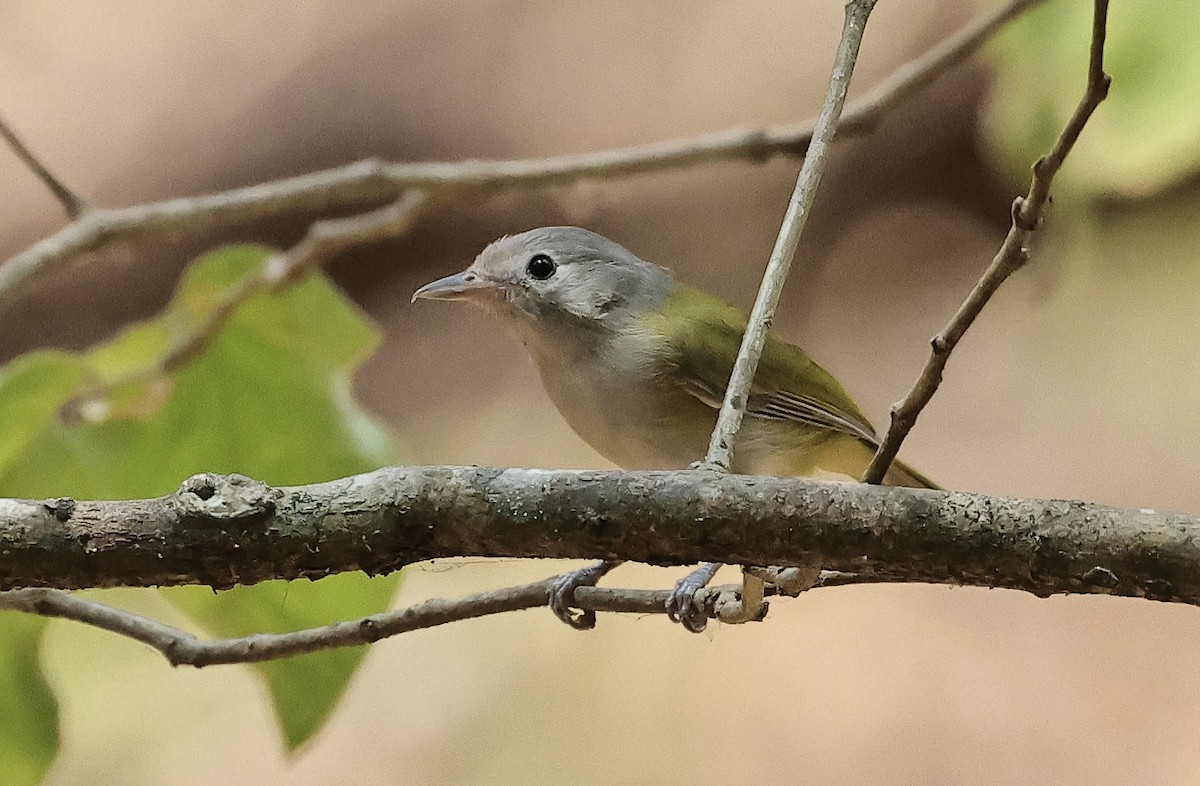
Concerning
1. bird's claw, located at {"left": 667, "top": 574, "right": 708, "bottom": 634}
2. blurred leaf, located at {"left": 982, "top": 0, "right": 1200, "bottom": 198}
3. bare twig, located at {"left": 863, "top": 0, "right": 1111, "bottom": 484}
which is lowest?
bird's claw, located at {"left": 667, "top": 574, "right": 708, "bottom": 634}

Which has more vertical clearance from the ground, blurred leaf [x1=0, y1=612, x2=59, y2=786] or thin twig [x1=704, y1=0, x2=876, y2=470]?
thin twig [x1=704, y1=0, x2=876, y2=470]

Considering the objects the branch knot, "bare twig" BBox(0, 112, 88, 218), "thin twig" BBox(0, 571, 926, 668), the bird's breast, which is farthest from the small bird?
the branch knot

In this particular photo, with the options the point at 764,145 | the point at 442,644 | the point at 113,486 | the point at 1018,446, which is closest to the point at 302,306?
the point at 113,486

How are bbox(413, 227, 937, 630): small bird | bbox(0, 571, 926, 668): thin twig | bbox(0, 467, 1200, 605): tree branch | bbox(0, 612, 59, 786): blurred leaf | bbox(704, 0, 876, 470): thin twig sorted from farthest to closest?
1. bbox(413, 227, 937, 630): small bird
2. bbox(0, 612, 59, 786): blurred leaf
3. bbox(0, 571, 926, 668): thin twig
4. bbox(704, 0, 876, 470): thin twig
5. bbox(0, 467, 1200, 605): tree branch

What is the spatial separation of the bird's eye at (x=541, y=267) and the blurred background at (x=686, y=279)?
90 centimetres

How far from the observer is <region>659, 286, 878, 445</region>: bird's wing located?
4.79ft

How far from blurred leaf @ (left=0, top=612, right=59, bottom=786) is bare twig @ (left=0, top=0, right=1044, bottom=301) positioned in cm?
50

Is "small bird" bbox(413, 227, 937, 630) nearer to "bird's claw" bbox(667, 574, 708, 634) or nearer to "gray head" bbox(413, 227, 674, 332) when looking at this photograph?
"gray head" bbox(413, 227, 674, 332)

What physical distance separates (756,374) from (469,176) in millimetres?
554

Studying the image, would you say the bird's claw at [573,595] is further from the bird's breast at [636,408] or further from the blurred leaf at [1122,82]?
the blurred leaf at [1122,82]

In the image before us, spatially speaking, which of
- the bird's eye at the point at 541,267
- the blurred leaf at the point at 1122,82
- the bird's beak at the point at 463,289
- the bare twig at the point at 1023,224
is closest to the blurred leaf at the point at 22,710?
the bird's beak at the point at 463,289

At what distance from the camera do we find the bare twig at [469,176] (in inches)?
63.1

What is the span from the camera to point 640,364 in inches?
57.6

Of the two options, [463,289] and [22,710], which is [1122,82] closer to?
[463,289]
